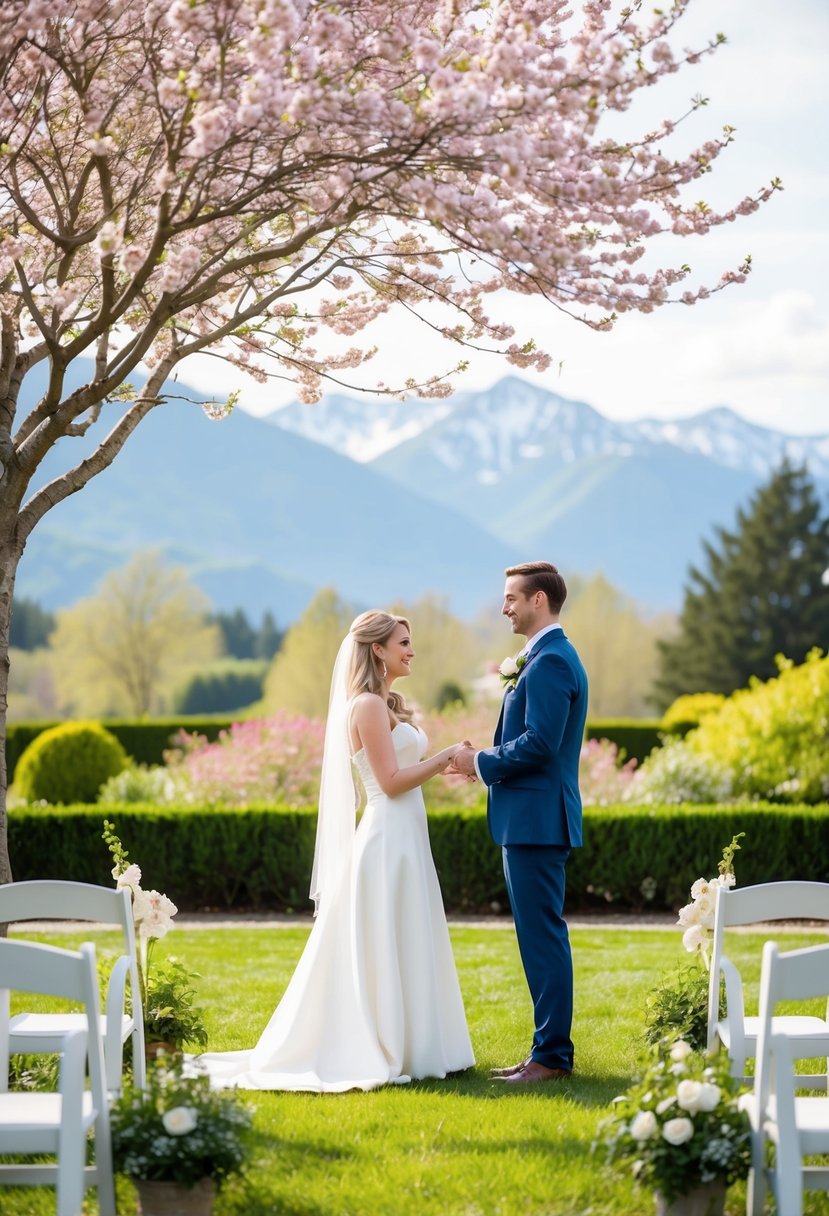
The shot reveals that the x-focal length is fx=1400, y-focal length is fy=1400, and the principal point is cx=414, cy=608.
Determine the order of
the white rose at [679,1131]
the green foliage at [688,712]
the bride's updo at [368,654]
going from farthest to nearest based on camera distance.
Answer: the green foliage at [688,712] < the bride's updo at [368,654] < the white rose at [679,1131]

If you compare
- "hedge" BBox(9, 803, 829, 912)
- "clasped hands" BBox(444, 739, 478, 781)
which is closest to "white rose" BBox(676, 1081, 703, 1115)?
"clasped hands" BBox(444, 739, 478, 781)

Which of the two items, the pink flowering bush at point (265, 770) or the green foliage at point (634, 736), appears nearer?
the pink flowering bush at point (265, 770)

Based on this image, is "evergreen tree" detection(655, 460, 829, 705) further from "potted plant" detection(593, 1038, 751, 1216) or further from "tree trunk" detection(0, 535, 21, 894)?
"potted plant" detection(593, 1038, 751, 1216)

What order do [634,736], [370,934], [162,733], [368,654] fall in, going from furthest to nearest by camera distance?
[162,733] < [634,736] < [368,654] < [370,934]

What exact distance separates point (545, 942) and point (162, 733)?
61.8ft

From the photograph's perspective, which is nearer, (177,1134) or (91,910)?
(177,1134)

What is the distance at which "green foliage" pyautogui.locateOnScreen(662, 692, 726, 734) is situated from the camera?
21969 millimetres

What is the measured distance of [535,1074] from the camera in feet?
17.5

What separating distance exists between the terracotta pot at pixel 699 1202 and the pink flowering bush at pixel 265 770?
28.9 feet

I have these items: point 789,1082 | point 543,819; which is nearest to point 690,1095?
point 789,1082

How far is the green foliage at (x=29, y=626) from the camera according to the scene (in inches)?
3115

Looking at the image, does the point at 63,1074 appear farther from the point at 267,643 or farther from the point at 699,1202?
the point at 267,643

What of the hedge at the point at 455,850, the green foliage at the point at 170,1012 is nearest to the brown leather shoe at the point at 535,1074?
the green foliage at the point at 170,1012

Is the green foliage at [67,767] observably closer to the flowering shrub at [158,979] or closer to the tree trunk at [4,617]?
the flowering shrub at [158,979]
